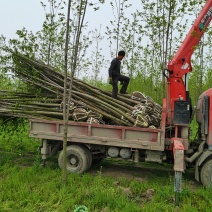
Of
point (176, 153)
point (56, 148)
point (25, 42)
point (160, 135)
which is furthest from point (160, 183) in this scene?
point (25, 42)

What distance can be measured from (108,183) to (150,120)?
1.67 m

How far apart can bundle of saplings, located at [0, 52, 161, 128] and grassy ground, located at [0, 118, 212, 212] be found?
1173 mm

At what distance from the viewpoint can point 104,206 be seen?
4.51 m

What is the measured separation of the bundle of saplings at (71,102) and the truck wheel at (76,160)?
25.7 inches

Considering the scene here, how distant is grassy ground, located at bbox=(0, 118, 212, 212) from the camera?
449cm

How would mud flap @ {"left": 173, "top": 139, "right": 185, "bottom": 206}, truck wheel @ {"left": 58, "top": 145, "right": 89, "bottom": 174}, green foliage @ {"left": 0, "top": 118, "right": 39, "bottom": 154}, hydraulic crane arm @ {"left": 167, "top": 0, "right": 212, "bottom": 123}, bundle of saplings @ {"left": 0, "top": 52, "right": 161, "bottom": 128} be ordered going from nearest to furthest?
1. mud flap @ {"left": 173, "top": 139, "right": 185, "bottom": 206}
2. hydraulic crane arm @ {"left": 167, "top": 0, "right": 212, "bottom": 123}
3. truck wheel @ {"left": 58, "top": 145, "right": 89, "bottom": 174}
4. bundle of saplings @ {"left": 0, "top": 52, "right": 161, "bottom": 128}
5. green foliage @ {"left": 0, "top": 118, "right": 39, "bottom": 154}

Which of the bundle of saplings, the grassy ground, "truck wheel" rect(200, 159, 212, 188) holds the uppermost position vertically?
the bundle of saplings

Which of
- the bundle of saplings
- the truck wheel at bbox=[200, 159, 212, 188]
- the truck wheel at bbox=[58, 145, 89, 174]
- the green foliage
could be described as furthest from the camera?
the green foliage

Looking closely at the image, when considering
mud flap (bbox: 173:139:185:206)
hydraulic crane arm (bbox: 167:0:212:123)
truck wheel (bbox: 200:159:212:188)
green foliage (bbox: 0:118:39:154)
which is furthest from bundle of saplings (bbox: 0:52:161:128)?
mud flap (bbox: 173:139:185:206)

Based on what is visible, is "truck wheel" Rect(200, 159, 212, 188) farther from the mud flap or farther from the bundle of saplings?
the bundle of saplings

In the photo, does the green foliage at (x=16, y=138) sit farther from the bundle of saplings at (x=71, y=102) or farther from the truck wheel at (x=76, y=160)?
the truck wheel at (x=76, y=160)

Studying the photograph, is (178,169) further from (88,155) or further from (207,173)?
(88,155)

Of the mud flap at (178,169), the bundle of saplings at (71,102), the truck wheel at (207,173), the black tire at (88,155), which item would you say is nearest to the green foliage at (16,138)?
the bundle of saplings at (71,102)

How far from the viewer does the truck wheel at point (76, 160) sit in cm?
628
